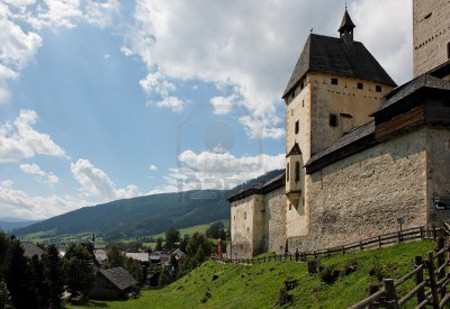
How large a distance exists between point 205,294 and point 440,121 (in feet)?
69.2

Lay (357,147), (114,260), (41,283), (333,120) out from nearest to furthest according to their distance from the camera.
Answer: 1. (357,147)
2. (41,283)
3. (333,120)
4. (114,260)

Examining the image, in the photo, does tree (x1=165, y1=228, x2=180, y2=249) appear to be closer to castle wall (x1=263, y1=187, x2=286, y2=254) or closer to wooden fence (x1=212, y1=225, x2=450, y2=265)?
castle wall (x1=263, y1=187, x2=286, y2=254)

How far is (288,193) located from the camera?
35125 mm

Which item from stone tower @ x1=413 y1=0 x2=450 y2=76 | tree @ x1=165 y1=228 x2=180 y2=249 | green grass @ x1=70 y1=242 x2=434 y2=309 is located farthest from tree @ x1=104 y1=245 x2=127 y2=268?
stone tower @ x1=413 y1=0 x2=450 y2=76

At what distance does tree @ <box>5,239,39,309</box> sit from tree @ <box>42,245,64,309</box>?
12.1 feet

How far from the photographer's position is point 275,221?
4184 cm

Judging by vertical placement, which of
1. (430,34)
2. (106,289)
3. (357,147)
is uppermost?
(430,34)

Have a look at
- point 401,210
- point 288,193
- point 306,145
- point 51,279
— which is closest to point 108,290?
point 51,279

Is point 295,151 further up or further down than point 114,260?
further up

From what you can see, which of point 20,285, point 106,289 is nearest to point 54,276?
point 20,285

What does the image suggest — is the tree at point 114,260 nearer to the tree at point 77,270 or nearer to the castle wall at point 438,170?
the tree at point 77,270

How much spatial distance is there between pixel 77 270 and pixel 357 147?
1200 inches

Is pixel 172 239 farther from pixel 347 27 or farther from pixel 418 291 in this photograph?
pixel 418 291

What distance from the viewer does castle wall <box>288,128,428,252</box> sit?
20.7m
